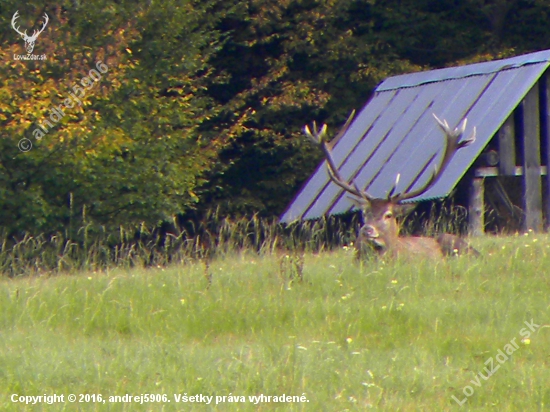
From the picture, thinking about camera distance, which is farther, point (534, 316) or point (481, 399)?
point (534, 316)

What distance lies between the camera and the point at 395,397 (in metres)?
5.98

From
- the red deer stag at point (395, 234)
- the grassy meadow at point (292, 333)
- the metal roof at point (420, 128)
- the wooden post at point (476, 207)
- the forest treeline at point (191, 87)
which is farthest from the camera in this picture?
the forest treeline at point (191, 87)

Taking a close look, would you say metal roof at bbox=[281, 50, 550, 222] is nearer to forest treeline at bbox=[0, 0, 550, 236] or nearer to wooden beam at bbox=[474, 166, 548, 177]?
wooden beam at bbox=[474, 166, 548, 177]

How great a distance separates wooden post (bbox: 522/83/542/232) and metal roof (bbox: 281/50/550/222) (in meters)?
0.51

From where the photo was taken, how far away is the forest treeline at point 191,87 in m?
15.0

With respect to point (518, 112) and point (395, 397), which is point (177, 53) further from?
point (395, 397)

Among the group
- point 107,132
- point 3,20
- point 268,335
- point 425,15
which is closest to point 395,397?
point 268,335

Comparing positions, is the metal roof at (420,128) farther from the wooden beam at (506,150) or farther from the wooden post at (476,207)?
the wooden post at (476,207)

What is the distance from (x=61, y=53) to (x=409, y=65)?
309 inches

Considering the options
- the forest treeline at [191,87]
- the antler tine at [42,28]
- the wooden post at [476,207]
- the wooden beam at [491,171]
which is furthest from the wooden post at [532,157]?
the antler tine at [42,28]

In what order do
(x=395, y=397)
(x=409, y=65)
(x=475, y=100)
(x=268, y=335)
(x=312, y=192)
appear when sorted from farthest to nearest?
(x=409, y=65)
(x=312, y=192)
(x=475, y=100)
(x=268, y=335)
(x=395, y=397)

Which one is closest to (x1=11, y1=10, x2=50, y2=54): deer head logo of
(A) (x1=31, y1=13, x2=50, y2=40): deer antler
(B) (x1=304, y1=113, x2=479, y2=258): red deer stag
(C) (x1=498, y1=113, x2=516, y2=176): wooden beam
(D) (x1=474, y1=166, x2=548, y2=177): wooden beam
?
(A) (x1=31, y1=13, x2=50, y2=40): deer antler

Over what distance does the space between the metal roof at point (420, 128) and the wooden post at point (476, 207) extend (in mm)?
732

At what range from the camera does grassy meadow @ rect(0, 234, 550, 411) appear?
608 centimetres
